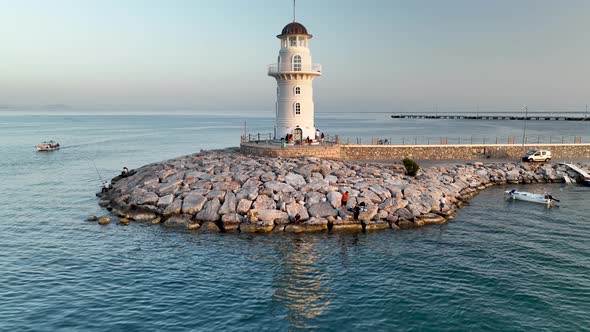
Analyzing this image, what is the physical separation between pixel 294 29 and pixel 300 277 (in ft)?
89.6

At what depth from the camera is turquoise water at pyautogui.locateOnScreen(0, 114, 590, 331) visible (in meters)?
15.7

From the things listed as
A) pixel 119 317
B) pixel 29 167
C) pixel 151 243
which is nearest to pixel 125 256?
pixel 151 243

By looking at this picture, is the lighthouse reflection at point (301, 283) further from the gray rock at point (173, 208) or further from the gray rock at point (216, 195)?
the gray rock at point (173, 208)

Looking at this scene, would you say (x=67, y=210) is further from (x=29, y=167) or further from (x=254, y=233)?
(x=29, y=167)

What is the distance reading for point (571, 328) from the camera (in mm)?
14867

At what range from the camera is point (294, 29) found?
4006cm

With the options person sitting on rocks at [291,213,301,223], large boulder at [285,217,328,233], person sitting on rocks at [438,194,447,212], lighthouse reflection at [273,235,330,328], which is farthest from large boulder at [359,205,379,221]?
person sitting on rocks at [438,194,447,212]

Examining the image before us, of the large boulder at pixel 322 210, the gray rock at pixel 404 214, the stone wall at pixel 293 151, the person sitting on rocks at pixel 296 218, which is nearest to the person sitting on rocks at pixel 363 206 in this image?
the large boulder at pixel 322 210

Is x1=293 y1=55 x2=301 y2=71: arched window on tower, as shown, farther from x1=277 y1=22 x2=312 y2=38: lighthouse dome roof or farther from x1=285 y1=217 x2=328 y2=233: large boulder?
x1=285 y1=217 x2=328 y2=233: large boulder

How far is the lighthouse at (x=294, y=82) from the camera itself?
4025cm

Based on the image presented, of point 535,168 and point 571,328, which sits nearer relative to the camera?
point 571,328

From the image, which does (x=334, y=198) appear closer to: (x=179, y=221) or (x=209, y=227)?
(x=209, y=227)

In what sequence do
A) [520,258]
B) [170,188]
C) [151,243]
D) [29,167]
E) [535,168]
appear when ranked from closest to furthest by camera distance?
[520,258] < [151,243] < [170,188] < [535,168] < [29,167]

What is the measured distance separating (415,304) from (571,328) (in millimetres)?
5289
